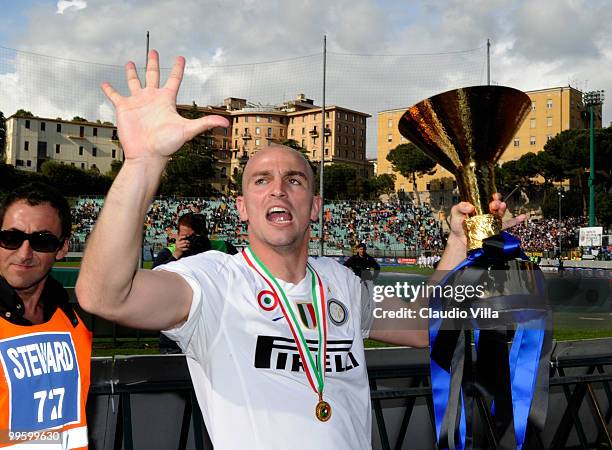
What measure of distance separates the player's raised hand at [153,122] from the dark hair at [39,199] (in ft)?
2.83

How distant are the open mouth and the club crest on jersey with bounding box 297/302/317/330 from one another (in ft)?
0.97

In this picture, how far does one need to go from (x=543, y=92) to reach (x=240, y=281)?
3236 inches

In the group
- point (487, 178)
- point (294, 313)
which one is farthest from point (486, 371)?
point (294, 313)

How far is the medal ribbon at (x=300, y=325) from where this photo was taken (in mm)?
2086

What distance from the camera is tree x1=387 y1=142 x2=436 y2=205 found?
84188 mm

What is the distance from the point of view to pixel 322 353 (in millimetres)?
2148

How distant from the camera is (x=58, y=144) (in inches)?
3346

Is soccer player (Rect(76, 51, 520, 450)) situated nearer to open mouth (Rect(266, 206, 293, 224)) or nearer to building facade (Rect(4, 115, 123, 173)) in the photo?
open mouth (Rect(266, 206, 293, 224))

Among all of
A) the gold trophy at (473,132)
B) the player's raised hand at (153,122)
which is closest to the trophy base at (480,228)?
the gold trophy at (473,132)

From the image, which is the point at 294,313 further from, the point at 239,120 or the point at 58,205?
the point at 239,120

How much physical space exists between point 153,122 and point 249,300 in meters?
0.69

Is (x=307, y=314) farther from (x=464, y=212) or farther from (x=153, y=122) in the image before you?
(x=464, y=212)

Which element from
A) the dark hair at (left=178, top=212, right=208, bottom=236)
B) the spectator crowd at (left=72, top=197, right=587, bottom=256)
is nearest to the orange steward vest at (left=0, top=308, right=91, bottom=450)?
the dark hair at (left=178, top=212, right=208, bottom=236)

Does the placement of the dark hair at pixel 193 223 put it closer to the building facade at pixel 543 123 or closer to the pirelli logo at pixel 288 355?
the pirelli logo at pixel 288 355
